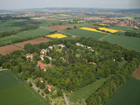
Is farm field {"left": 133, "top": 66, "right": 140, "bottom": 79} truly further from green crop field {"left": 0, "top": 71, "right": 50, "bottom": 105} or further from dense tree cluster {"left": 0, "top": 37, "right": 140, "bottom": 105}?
green crop field {"left": 0, "top": 71, "right": 50, "bottom": 105}

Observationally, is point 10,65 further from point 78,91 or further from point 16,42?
point 16,42

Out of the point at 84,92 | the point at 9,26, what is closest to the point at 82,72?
the point at 84,92

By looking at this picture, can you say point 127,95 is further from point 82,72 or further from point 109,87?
point 82,72

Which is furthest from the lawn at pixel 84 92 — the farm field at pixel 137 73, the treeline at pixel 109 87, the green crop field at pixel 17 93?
the farm field at pixel 137 73

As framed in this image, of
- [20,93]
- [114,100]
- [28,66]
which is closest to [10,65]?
[28,66]

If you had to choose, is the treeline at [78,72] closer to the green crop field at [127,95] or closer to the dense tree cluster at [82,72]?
the dense tree cluster at [82,72]
